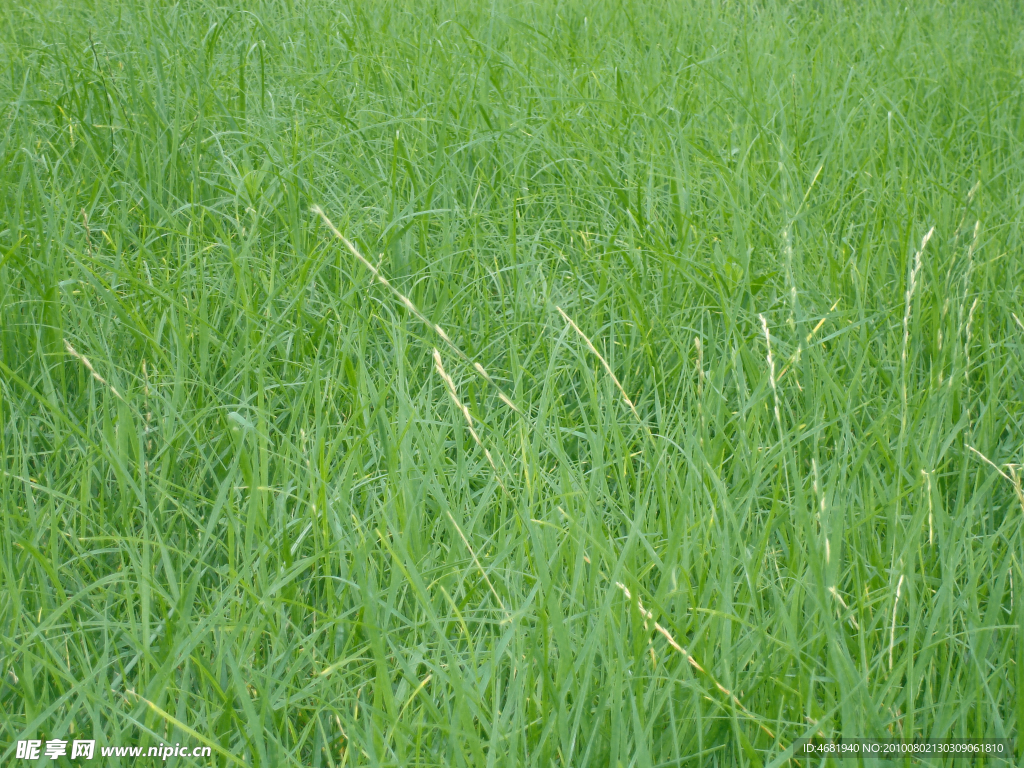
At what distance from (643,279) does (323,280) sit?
0.76m

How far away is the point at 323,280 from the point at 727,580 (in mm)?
1202

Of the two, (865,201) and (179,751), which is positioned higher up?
(865,201)

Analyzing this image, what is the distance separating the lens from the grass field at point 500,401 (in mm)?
1069

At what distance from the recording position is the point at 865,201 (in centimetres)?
221

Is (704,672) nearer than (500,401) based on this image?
Yes

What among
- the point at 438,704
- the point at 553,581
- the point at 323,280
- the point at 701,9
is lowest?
the point at 438,704

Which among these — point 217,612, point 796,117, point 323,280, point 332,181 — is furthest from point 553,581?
point 796,117

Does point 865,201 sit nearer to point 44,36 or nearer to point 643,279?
point 643,279

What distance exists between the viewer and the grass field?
1.07m

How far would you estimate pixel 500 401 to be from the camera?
1.66 meters

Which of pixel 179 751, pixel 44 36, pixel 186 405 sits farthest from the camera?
pixel 44 36

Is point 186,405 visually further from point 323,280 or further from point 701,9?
point 701,9

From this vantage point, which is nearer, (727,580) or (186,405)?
(727,580)

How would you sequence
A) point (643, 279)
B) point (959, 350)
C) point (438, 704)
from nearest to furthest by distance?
point (438, 704), point (959, 350), point (643, 279)
